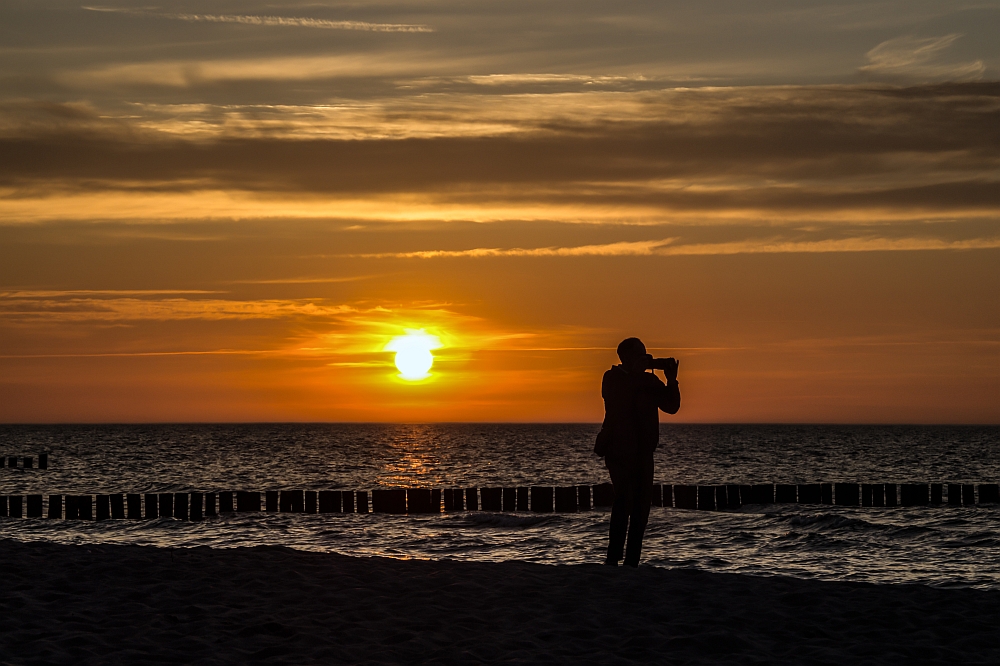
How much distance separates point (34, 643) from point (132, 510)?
54.4ft

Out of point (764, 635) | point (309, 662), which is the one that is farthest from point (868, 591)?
point (309, 662)

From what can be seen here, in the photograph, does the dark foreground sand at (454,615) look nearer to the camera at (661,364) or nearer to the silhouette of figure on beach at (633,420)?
the silhouette of figure on beach at (633,420)

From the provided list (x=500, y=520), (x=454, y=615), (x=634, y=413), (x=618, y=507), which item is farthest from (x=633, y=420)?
(x=500, y=520)

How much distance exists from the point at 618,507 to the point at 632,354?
1610 mm

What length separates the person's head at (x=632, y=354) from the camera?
1030 cm

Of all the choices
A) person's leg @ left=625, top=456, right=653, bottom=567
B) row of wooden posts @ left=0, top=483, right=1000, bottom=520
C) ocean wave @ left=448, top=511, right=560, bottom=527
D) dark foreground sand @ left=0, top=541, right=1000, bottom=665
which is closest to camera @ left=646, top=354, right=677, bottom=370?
person's leg @ left=625, top=456, right=653, bottom=567

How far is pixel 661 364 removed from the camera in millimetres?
10148

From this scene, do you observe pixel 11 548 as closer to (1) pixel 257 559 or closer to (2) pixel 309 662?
(1) pixel 257 559

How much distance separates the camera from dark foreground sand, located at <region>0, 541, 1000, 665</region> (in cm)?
731

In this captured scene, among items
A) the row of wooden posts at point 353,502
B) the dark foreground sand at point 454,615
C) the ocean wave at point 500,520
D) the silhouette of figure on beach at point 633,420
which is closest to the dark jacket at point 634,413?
the silhouette of figure on beach at point 633,420

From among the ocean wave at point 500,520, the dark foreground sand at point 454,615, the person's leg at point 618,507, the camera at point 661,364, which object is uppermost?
the camera at point 661,364

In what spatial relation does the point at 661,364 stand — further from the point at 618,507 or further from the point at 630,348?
the point at 618,507

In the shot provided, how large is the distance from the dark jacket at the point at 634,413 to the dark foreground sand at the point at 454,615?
123cm

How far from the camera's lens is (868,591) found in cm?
944
